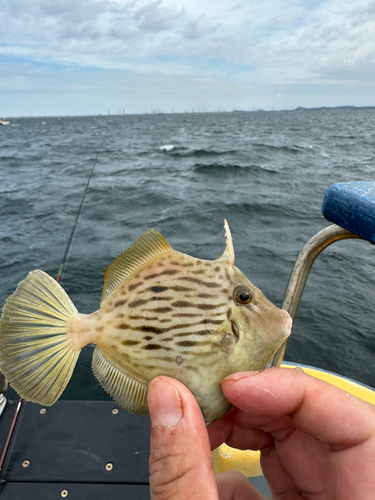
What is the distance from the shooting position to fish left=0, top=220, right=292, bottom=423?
4.63ft

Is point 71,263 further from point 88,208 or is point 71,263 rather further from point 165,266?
point 165,266

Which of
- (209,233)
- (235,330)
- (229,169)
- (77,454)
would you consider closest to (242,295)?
(235,330)

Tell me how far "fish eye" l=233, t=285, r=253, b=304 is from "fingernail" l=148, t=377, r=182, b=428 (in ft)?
1.33

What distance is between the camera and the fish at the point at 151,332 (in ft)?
4.63

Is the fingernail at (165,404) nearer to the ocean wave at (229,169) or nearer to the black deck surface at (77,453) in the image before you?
the black deck surface at (77,453)

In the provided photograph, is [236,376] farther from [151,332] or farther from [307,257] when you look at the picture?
[307,257]

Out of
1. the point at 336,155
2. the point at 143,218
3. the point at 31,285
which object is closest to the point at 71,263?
the point at 143,218

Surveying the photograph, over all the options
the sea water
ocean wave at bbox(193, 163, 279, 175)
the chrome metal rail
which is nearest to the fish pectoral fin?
the chrome metal rail

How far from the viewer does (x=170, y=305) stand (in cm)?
144

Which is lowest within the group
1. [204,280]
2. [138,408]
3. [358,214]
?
[138,408]

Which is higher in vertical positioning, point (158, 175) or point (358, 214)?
point (358, 214)

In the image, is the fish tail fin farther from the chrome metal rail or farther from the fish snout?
the chrome metal rail

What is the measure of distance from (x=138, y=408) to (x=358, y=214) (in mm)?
1175

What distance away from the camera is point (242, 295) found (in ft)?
4.64
